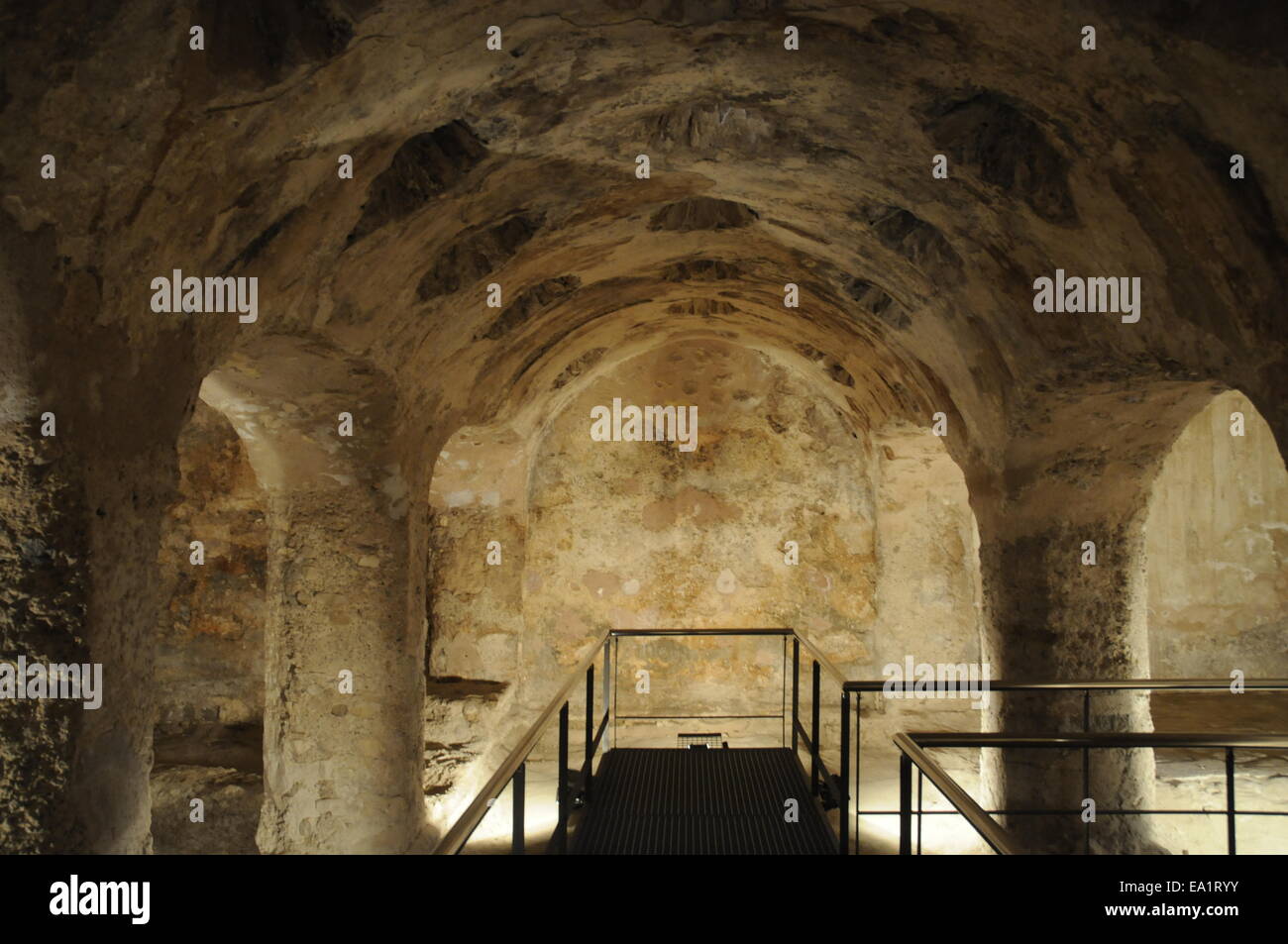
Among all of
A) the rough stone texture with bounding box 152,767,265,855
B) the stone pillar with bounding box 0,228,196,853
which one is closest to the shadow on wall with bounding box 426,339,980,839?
the rough stone texture with bounding box 152,767,265,855

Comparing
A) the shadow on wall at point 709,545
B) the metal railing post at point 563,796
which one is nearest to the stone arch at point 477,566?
the shadow on wall at point 709,545

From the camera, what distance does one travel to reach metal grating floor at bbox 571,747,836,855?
461cm

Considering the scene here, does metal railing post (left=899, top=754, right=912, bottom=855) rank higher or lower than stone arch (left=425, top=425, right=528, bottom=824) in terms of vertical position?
lower

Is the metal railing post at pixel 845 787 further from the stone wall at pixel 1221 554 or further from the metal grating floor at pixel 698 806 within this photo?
the stone wall at pixel 1221 554

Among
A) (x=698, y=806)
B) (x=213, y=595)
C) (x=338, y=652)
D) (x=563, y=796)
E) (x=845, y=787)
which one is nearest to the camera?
(x=563, y=796)

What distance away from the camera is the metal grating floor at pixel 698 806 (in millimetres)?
4613

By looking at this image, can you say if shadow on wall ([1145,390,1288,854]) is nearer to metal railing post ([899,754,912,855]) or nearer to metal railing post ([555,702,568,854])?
metal railing post ([555,702,568,854])

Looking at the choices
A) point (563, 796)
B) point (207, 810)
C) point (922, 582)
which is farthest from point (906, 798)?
point (922, 582)

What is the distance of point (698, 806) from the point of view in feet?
16.9

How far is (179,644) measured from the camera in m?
7.60

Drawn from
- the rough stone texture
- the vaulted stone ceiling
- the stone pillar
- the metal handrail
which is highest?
the vaulted stone ceiling

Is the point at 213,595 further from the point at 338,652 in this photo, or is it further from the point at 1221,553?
the point at 1221,553
